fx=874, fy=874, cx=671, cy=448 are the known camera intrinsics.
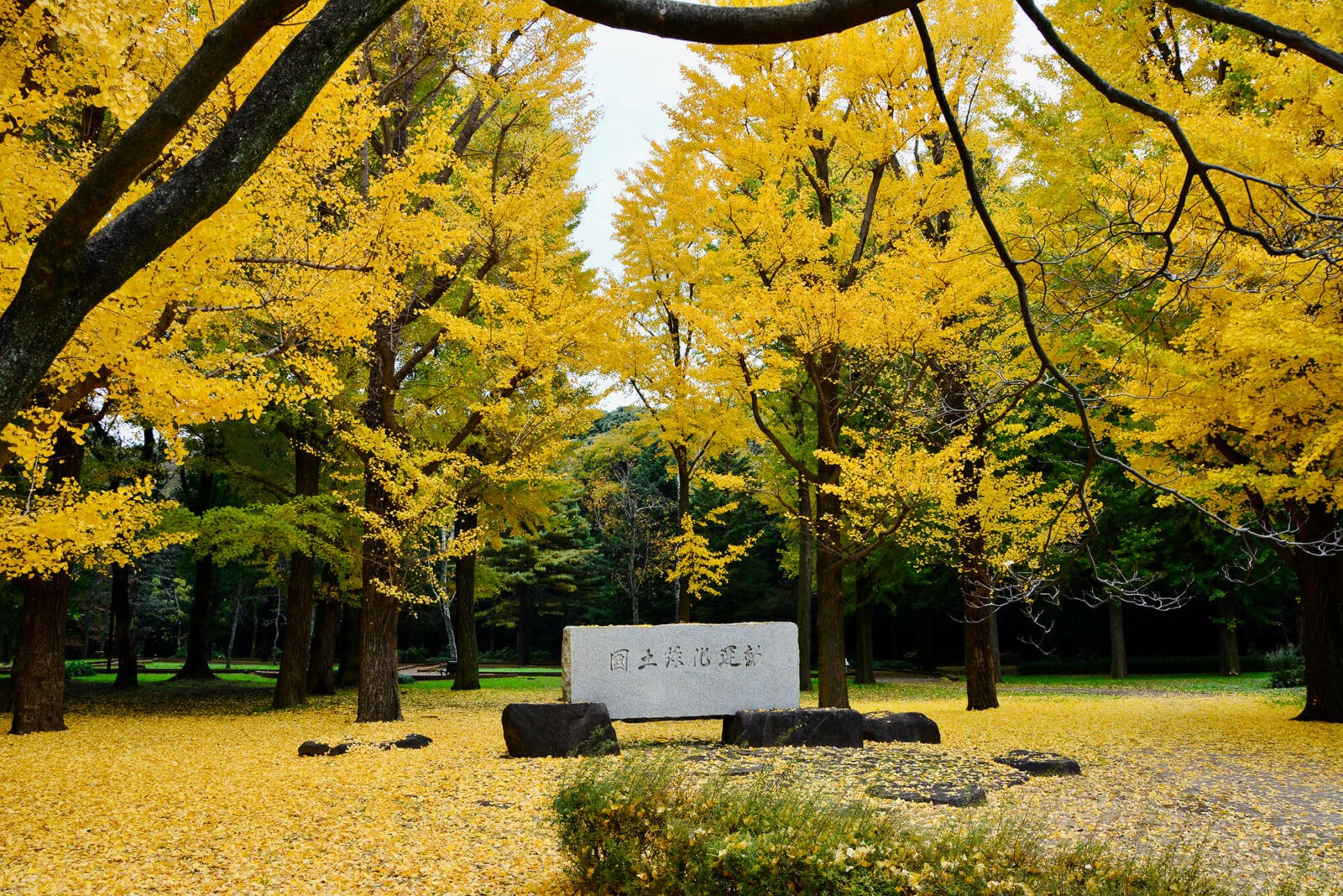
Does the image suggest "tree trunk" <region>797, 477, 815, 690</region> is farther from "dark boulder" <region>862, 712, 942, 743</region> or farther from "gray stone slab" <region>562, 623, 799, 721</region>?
"dark boulder" <region>862, 712, 942, 743</region>

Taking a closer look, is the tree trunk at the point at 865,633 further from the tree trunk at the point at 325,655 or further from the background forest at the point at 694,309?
the tree trunk at the point at 325,655

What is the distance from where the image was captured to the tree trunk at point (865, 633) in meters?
21.3

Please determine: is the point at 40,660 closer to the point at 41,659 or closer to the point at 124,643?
the point at 41,659

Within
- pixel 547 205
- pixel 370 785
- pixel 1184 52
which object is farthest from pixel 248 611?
pixel 1184 52

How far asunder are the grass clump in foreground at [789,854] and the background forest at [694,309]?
1.17m

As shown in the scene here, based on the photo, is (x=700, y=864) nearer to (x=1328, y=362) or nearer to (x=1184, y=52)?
(x=1328, y=362)

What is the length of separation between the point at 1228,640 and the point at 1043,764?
1873 centimetres

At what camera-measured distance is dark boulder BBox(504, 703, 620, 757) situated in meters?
8.38

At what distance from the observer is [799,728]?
28.8ft

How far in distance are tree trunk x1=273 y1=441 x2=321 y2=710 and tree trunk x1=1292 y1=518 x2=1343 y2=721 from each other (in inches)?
541

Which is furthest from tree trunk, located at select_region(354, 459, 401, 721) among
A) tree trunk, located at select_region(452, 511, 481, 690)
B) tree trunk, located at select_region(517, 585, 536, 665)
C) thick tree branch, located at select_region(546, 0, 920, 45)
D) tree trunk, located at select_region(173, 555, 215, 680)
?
tree trunk, located at select_region(517, 585, 536, 665)

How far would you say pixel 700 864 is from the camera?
3242 mm

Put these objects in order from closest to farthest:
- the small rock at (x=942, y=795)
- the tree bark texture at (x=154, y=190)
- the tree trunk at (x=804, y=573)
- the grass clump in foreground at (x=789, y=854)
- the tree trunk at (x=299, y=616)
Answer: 1. the tree bark texture at (x=154, y=190)
2. the grass clump in foreground at (x=789, y=854)
3. the small rock at (x=942, y=795)
4. the tree trunk at (x=299, y=616)
5. the tree trunk at (x=804, y=573)

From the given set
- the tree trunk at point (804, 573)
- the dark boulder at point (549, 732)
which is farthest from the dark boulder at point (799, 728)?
the tree trunk at point (804, 573)
